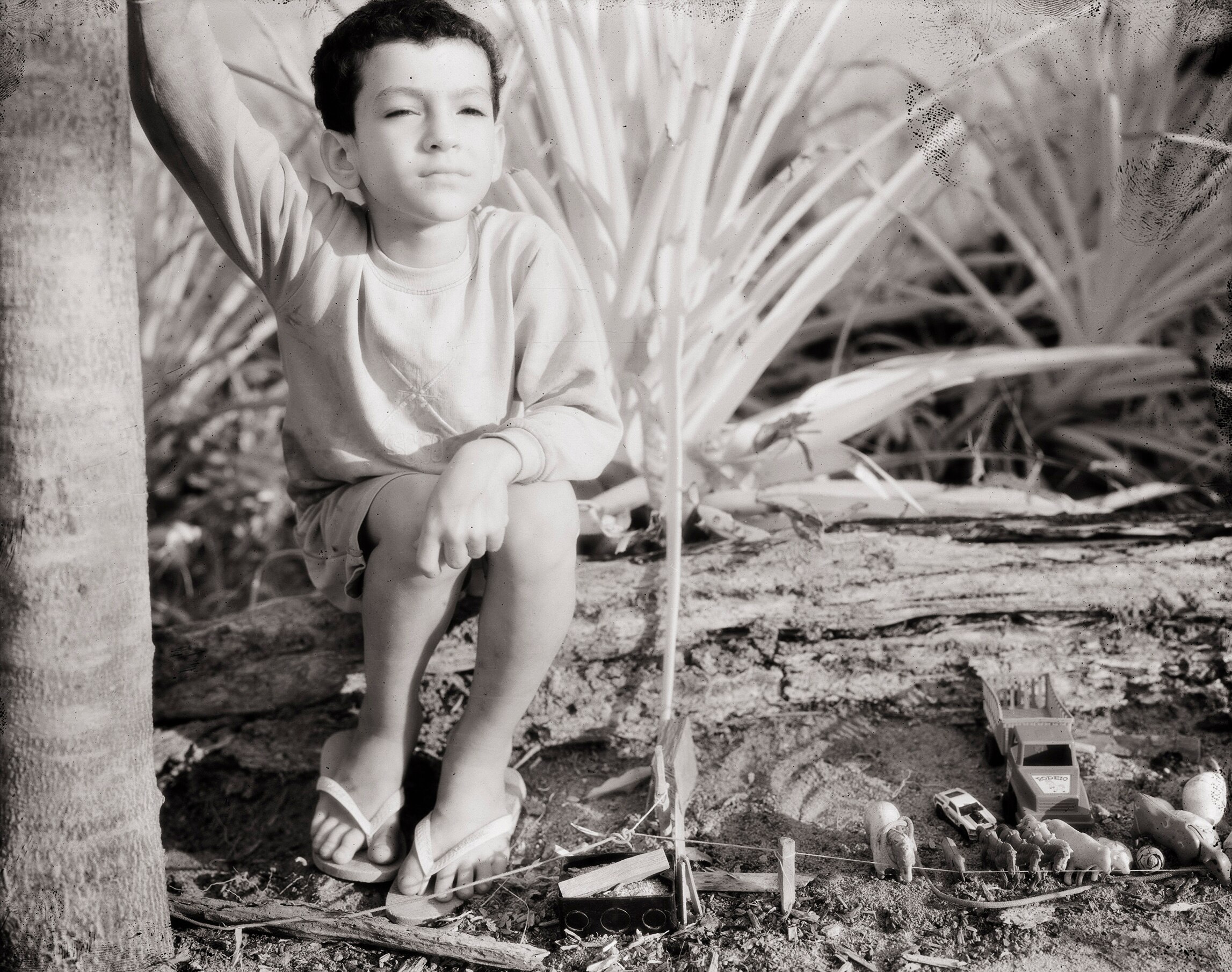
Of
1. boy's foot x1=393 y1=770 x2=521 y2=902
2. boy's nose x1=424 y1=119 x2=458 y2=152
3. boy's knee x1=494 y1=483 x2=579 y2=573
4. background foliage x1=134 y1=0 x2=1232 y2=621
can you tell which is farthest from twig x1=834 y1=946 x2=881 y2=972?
boy's nose x1=424 y1=119 x2=458 y2=152

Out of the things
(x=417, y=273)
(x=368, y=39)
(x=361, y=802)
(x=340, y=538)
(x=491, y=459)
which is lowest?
(x=361, y=802)

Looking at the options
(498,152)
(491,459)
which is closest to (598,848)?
(491,459)

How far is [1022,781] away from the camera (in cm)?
141

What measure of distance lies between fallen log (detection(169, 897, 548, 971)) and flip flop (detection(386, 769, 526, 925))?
3 centimetres

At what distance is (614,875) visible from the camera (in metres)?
1.31

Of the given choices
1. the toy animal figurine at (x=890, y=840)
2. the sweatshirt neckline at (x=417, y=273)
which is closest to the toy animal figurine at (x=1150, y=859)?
the toy animal figurine at (x=890, y=840)

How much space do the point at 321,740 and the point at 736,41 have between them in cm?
129

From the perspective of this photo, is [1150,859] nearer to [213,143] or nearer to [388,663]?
[388,663]

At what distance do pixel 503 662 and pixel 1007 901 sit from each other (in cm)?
66

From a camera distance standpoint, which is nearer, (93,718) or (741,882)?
(93,718)

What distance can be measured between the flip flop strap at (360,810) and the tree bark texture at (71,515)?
0.85 ft

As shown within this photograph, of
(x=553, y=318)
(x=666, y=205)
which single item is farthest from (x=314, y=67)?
(x=666, y=205)

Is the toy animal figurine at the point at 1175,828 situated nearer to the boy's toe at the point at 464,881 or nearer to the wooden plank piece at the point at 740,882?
the wooden plank piece at the point at 740,882

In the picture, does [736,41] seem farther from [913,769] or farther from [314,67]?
[913,769]
